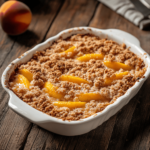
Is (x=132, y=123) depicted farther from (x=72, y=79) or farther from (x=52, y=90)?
(x=52, y=90)

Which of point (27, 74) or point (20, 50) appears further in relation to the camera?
point (20, 50)

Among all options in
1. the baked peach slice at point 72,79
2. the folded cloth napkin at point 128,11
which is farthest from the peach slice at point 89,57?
the folded cloth napkin at point 128,11

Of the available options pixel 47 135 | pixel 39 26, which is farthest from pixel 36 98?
pixel 39 26

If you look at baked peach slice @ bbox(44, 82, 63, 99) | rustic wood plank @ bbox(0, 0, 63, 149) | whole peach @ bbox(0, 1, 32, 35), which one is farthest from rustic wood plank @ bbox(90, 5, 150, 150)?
whole peach @ bbox(0, 1, 32, 35)

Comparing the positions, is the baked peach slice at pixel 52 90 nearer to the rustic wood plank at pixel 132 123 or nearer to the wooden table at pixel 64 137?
the wooden table at pixel 64 137

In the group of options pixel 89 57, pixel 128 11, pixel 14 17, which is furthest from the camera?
pixel 128 11

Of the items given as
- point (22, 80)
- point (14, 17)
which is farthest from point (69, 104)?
point (14, 17)

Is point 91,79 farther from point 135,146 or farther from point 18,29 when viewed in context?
point 18,29
